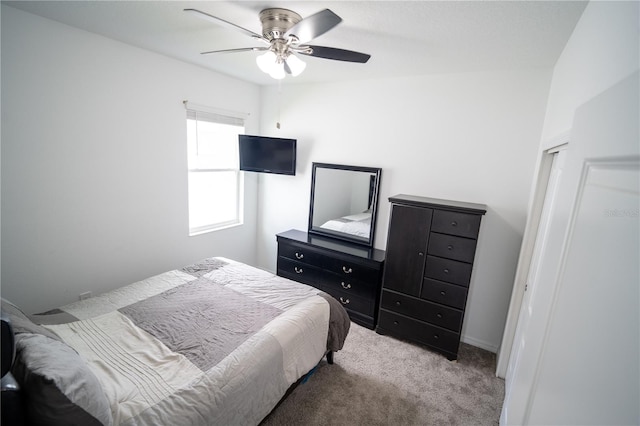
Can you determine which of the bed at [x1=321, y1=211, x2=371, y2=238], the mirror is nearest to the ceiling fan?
the mirror

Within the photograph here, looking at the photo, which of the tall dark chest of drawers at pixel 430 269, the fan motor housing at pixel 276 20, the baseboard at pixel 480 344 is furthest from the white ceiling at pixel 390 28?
the baseboard at pixel 480 344

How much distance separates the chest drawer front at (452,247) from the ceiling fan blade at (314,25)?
6.01ft

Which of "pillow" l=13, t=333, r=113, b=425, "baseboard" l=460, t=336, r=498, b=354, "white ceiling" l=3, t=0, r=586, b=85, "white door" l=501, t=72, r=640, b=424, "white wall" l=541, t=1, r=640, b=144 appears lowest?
"baseboard" l=460, t=336, r=498, b=354

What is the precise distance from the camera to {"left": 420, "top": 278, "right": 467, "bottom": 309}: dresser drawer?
7.95ft

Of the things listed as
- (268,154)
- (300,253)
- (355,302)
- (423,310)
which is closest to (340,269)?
(355,302)

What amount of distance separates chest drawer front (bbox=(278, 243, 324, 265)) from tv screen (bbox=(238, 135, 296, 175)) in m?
0.93

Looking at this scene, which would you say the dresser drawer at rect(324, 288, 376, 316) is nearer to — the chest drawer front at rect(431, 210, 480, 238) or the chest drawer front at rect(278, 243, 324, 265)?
the chest drawer front at rect(278, 243, 324, 265)

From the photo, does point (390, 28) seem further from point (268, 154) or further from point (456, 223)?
point (268, 154)

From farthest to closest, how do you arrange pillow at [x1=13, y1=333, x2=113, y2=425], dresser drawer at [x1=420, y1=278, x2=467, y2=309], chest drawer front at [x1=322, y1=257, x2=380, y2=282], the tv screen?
the tv screen → chest drawer front at [x1=322, y1=257, x2=380, y2=282] → dresser drawer at [x1=420, y1=278, x2=467, y2=309] → pillow at [x1=13, y1=333, x2=113, y2=425]

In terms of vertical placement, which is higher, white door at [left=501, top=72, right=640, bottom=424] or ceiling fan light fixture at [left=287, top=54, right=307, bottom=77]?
ceiling fan light fixture at [left=287, top=54, right=307, bottom=77]

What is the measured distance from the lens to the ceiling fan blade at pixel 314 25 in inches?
49.2

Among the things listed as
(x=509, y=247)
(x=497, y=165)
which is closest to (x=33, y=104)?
(x=497, y=165)

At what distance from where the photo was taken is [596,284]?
0.55m

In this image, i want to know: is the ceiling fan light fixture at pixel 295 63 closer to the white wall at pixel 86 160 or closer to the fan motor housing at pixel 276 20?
the fan motor housing at pixel 276 20
